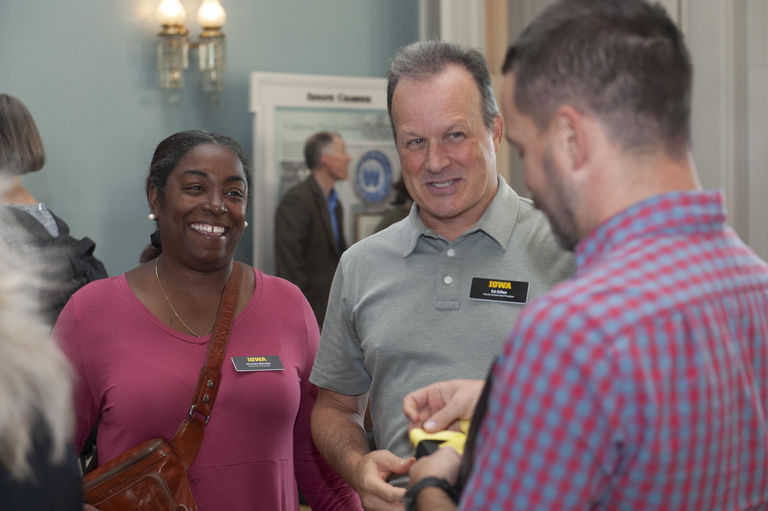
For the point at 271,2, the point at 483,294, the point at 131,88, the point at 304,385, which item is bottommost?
the point at 304,385

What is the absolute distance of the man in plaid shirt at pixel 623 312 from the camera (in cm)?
80

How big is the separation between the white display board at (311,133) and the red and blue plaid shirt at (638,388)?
445cm

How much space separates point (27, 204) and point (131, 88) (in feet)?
6.56

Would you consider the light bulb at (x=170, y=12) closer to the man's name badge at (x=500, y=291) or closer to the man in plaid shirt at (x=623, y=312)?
the man's name badge at (x=500, y=291)

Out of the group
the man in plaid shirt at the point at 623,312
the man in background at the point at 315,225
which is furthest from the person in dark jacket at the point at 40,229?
the man in plaid shirt at the point at 623,312

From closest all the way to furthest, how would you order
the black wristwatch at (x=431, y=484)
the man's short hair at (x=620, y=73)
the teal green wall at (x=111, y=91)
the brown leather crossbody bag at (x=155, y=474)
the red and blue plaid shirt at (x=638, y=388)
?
the red and blue plaid shirt at (x=638, y=388)
the man's short hair at (x=620, y=73)
the black wristwatch at (x=431, y=484)
the brown leather crossbody bag at (x=155, y=474)
the teal green wall at (x=111, y=91)

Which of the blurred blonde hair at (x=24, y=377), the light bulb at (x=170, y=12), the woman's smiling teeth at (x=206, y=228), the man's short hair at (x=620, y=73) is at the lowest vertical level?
the blurred blonde hair at (x=24, y=377)

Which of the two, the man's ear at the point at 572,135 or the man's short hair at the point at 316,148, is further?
the man's short hair at the point at 316,148

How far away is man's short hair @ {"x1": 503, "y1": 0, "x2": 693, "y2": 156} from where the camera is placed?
911 mm

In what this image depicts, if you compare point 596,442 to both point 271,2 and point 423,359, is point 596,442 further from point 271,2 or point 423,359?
point 271,2

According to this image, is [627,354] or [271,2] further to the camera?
[271,2]

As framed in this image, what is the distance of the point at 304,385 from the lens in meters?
2.25

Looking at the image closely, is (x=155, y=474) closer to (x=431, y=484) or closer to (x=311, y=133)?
(x=431, y=484)

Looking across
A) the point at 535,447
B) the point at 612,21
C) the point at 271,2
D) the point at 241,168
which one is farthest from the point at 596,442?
the point at 271,2
